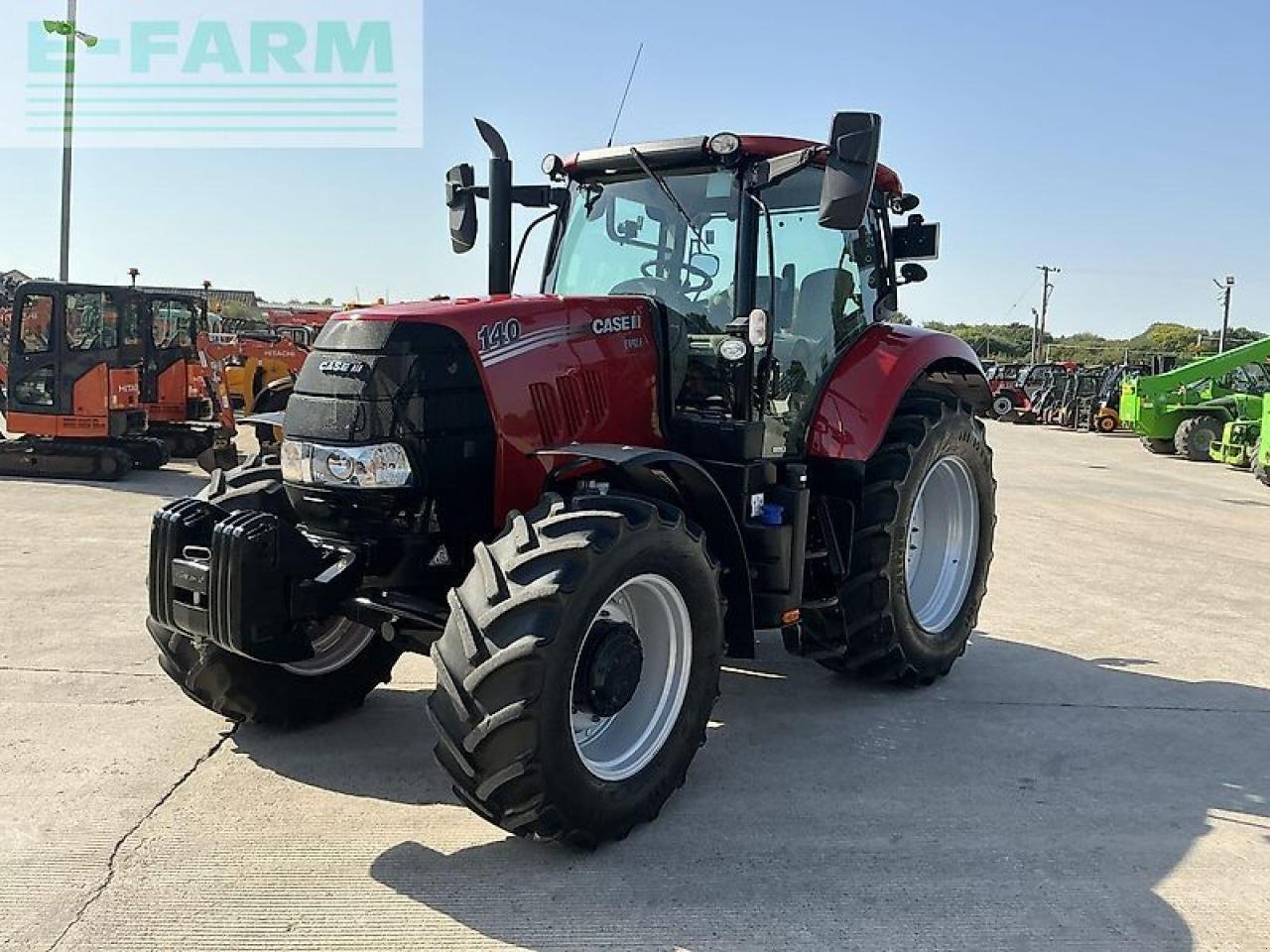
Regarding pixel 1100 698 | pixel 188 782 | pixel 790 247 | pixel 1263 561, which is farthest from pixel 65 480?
pixel 1263 561

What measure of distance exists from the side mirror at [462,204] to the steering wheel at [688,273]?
2.92 ft

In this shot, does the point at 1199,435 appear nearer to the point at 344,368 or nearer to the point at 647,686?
the point at 647,686

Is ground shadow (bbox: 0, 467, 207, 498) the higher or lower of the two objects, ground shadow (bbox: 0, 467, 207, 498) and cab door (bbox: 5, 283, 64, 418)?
the lower

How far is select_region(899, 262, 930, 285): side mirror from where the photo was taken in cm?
581

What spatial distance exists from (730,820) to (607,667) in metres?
0.76

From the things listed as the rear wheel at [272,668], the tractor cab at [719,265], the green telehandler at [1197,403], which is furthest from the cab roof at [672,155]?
the green telehandler at [1197,403]

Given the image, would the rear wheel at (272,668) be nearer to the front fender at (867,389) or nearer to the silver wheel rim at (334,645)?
the silver wheel rim at (334,645)

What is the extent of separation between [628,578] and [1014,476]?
13.6m

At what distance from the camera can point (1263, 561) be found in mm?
9406

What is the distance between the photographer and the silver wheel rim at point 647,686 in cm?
373

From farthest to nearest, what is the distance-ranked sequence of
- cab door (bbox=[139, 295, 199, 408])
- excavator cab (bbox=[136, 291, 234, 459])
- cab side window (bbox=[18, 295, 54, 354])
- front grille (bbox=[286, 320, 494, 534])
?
1. excavator cab (bbox=[136, 291, 234, 459])
2. cab door (bbox=[139, 295, 199, 408])
3. cab side window (bbox=[18, 295, 54, 354])
4. front grille (bbox=[286, 320, 494, 534])

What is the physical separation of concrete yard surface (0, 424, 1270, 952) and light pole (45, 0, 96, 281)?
16552mm

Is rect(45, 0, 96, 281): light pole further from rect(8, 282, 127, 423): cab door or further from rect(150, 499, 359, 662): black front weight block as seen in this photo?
rect(150, 499, 359, 662): black front weight block

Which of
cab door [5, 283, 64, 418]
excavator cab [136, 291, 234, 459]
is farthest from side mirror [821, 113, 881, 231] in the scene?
excavator cab [136, 291, 234, 459]
